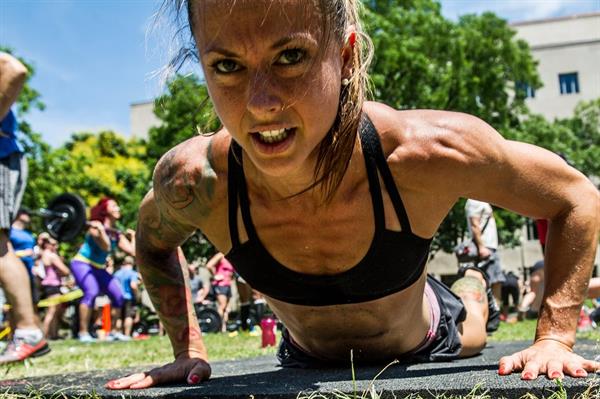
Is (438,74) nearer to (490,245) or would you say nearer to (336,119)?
(490,245)

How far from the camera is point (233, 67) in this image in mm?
1869

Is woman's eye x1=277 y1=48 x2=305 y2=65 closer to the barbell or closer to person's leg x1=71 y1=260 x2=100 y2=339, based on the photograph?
person's leg x1=71 y1=260 x2=100 y2=339

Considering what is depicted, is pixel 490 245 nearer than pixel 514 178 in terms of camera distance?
No

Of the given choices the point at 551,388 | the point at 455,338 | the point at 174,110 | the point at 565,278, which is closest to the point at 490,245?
the point at 455,338

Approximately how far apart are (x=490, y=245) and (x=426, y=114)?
6874 mm

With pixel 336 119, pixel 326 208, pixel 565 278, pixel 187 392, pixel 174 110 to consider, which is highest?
pixel 174 110

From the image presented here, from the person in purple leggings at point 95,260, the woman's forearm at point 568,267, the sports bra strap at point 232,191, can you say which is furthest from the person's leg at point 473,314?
the person in purple leggings at point 95,260

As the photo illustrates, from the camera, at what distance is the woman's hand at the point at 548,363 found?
1.97 m

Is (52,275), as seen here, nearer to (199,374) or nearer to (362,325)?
(199,374)

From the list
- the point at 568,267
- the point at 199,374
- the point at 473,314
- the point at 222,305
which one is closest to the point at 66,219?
the point at 222,305

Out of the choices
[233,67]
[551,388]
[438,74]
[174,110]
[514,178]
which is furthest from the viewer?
[174,110]

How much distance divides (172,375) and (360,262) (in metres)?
0.87

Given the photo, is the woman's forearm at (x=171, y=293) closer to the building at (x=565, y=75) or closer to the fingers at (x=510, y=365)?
the fingers at (x=510, y=365)

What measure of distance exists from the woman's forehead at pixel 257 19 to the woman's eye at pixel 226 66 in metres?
0.07
